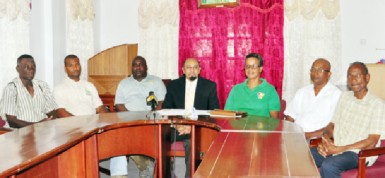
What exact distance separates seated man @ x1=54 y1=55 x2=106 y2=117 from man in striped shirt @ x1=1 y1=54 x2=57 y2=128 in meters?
0.12

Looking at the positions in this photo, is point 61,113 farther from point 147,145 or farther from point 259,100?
point 259,100

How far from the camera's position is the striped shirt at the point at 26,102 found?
4121 millimetres

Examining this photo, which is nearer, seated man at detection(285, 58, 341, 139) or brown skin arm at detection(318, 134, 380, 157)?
brown skin arm at detection(318, 134, 380, 157)

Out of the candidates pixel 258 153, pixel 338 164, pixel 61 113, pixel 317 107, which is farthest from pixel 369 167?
pixel 61 113

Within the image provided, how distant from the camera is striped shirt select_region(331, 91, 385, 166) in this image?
3.21 m

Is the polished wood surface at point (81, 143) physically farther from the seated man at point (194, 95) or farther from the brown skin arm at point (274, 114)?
the brown skin arm at point (274, 114)

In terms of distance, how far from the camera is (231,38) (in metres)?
6.15

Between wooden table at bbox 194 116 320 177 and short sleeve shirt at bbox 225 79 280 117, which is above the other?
short sleeve shirt at bbox 225 79 280 117

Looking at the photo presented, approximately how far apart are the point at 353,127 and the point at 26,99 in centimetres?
294

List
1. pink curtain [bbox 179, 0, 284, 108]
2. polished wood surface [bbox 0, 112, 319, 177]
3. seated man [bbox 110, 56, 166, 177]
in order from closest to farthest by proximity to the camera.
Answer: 1. polished wood surface [bbox 0, 112, 319, 177]
2. seated man [bbox 110, 56, 166, 177]
3. pink curtain [bbox 179, 0, 284, 108]

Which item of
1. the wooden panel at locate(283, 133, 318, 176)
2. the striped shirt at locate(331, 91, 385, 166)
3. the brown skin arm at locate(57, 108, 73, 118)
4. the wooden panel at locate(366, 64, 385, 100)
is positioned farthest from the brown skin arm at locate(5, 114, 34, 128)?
the wooden panel at locate(366, 64, 385, 100)

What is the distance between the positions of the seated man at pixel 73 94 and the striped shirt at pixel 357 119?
256cm

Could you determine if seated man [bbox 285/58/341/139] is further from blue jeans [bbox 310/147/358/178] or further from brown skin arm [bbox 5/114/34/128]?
brown skin arm [bbox 5/114/34/128]

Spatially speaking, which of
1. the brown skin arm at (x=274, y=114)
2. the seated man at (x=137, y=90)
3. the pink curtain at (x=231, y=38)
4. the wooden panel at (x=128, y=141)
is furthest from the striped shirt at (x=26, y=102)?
the pink curtain at (x=231, y=38)
